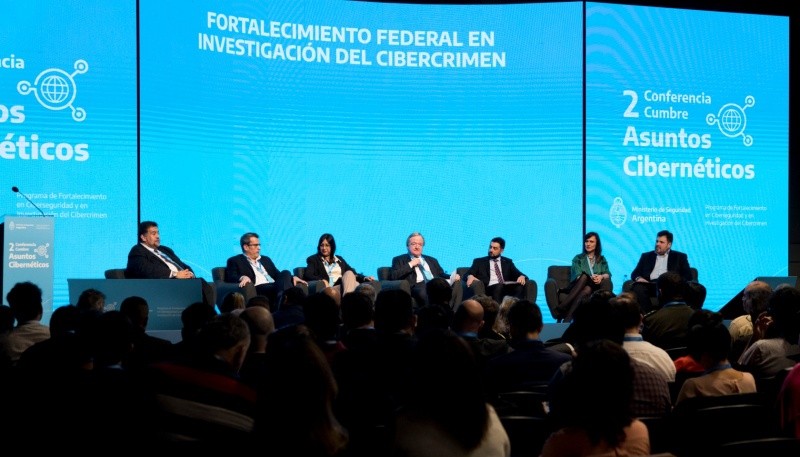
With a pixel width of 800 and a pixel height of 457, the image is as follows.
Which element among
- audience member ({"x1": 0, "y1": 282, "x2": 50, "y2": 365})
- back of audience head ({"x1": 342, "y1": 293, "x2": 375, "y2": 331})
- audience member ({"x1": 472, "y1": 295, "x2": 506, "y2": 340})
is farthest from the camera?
audience member ({"x1": 472, "y1": 295, "x2": 506, "y2": 340})

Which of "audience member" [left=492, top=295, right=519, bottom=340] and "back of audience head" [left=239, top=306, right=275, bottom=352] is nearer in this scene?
"back of audience head" [left=239, top=306, right=275, bottom=352]

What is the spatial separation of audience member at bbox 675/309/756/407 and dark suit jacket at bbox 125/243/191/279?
19.0 feet

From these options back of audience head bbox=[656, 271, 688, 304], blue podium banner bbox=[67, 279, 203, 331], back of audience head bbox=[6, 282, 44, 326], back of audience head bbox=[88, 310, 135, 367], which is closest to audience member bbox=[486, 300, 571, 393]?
back of audience head bbox=[88, 310, 135, 367]

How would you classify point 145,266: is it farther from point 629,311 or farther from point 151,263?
point 629,311

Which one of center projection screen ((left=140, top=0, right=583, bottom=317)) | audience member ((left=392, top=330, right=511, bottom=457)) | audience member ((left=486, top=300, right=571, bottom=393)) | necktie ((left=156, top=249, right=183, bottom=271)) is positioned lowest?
audience member ((left=486, top=300, right=571, bottom=393))

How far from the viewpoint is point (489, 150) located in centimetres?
1087

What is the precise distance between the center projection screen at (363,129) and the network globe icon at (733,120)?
1.77 meters

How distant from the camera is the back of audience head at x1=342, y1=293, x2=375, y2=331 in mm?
4254

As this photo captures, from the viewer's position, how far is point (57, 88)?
907 centimetres

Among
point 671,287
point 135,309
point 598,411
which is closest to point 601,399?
point 598,411

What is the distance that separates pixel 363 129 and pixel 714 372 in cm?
756

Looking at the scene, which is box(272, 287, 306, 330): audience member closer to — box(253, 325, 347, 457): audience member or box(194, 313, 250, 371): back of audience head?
box(194, 313, 250, 371): back of audience head

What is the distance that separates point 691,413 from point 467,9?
8.37 meters

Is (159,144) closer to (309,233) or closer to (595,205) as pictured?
(309,233)
